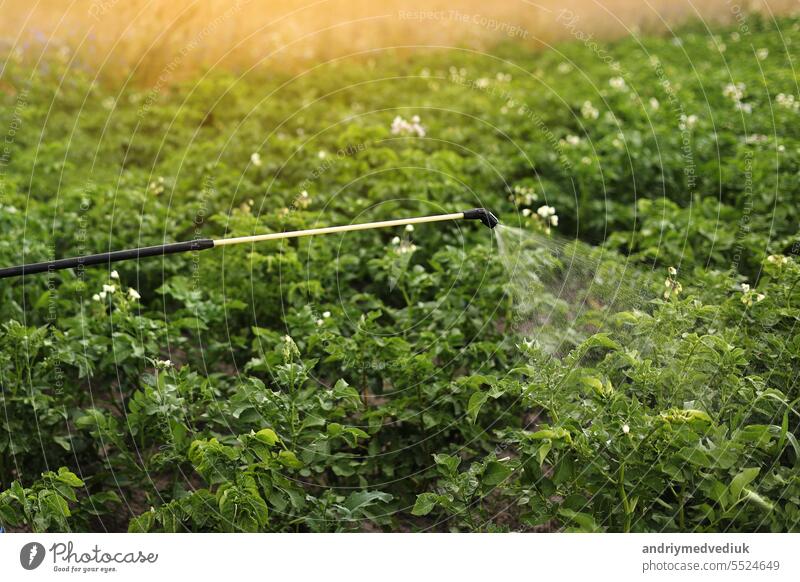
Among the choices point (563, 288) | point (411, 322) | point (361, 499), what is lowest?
point (361, 499)

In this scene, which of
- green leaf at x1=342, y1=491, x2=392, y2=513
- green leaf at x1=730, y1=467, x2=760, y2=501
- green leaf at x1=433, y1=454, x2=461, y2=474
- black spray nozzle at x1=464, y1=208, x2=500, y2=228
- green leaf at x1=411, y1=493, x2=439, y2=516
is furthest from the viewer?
black spray nozzle at x1=464, y1=208, x2=500, y2=228

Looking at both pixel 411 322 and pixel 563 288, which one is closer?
pixel 411 322

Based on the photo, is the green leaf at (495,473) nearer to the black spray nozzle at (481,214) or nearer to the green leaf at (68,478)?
the black spray nozzle at (481,214)

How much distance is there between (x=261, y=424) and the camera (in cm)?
384

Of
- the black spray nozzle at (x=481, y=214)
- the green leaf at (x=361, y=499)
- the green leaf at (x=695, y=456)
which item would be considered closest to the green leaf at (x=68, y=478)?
the green leaf at (x=361, y=499)

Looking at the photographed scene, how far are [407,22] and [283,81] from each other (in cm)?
412

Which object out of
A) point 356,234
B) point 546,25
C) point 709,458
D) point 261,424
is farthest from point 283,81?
point 709,458

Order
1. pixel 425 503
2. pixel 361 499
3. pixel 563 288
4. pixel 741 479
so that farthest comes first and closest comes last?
pixel 563 288 < pixel 361 499 < pixel 425 503 < pixel 741 479

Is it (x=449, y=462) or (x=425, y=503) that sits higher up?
(x=449, y=462)

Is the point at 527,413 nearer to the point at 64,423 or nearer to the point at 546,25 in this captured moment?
the point at 64,423

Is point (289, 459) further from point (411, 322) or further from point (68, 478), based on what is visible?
point (411, 322)

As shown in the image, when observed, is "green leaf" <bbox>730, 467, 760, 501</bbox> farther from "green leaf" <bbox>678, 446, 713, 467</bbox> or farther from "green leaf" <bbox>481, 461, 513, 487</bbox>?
"green leaf" <bbox>481, 461, 513, 487</bbox>

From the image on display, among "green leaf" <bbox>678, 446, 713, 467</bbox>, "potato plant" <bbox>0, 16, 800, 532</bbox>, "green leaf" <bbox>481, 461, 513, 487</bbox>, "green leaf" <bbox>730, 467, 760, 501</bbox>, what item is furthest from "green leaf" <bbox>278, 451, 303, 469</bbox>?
"green leaf" <bbox>730, 467, 760, 501</bbox>

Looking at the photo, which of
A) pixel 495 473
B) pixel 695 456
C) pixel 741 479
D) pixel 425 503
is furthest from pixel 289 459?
pixel 741 479
